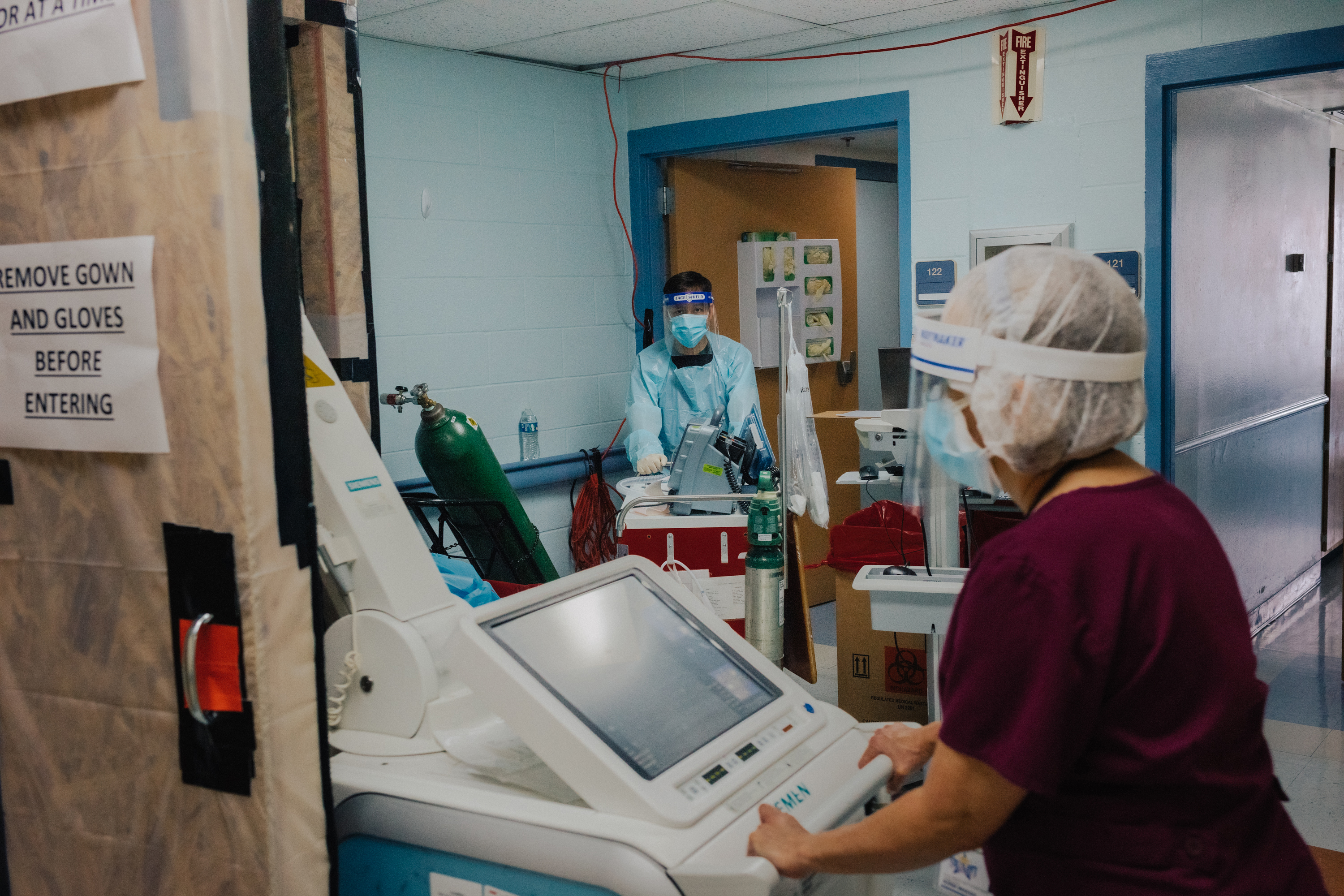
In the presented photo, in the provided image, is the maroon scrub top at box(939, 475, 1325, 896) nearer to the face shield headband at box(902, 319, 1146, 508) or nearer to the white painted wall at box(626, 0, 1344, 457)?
the face shield headband at box(902, 319, 1146, 508)

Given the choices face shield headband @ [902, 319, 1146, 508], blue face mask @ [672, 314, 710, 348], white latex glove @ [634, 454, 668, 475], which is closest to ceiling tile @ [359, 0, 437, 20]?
blue face mask @ [672, 314, 710, 348]

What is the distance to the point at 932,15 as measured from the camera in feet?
12.5

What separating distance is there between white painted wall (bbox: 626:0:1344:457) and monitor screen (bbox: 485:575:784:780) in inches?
106

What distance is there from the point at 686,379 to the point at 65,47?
3.10 m

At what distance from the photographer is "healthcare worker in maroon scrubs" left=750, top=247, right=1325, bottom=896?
3.18 ft

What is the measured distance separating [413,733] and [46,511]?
0.54 m

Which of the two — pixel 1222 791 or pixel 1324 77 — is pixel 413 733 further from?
pixel 1324 77

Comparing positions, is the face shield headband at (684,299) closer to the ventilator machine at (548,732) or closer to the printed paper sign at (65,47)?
the ventilator machine at (548,732)

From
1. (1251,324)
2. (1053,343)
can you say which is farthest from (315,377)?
(1251,324)

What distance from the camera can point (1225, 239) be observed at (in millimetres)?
4258

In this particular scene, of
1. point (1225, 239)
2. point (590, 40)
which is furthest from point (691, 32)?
point (1225, 239)

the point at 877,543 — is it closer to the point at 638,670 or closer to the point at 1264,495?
the point at 638,670

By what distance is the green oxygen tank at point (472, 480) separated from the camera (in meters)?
3.10

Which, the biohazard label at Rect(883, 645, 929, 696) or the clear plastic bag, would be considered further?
the biohazard label at Rect(883, 645, 929, 696)
